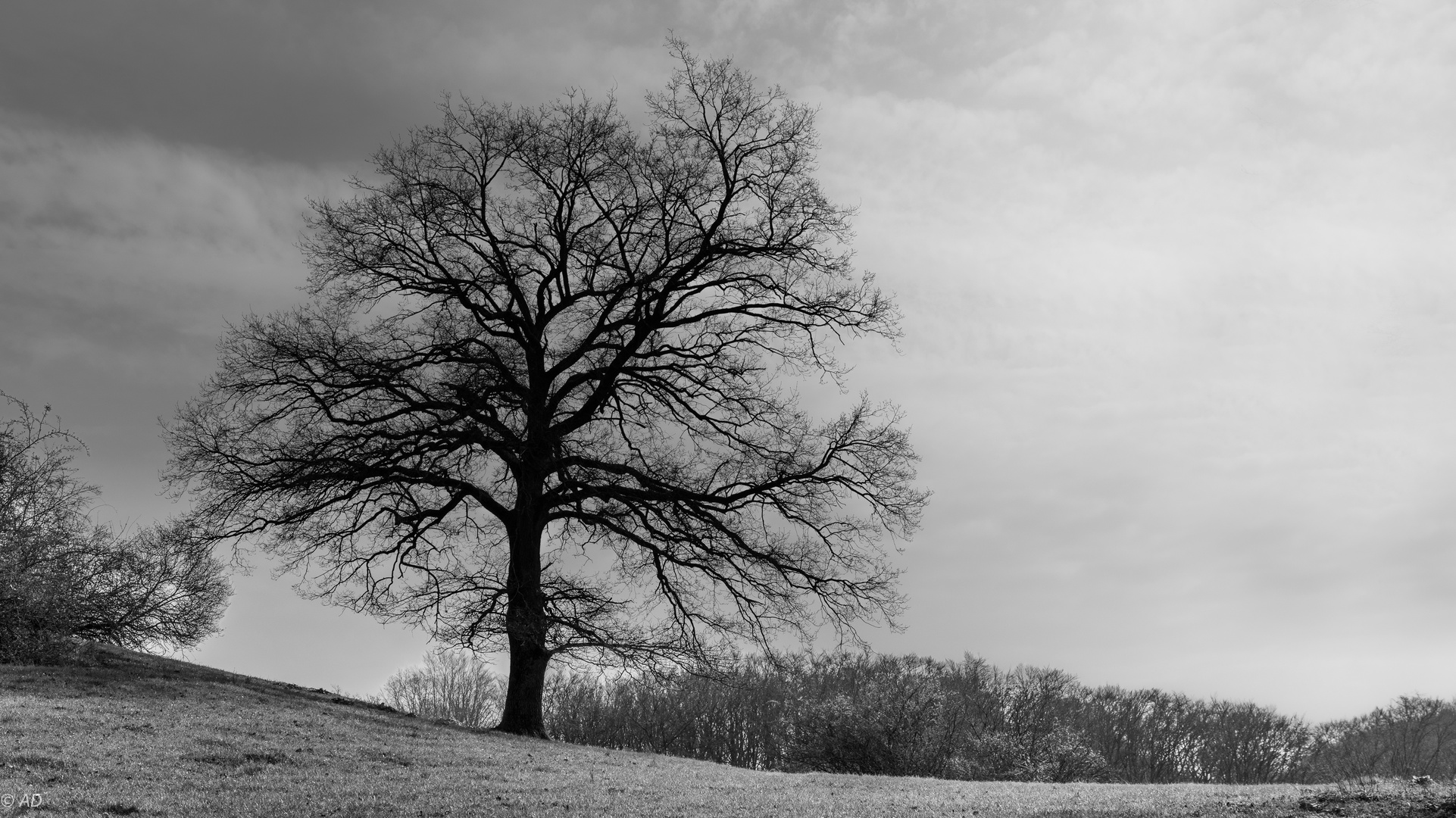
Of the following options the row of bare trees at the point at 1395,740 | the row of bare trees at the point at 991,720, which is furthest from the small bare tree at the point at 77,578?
the row of bare trees at the point at 1395,740

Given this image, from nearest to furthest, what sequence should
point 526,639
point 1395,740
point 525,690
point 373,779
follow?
1. point 373,779
2. point 526,639
3. point 525,690
4. point 1395,740

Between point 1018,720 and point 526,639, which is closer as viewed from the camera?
point 526,639

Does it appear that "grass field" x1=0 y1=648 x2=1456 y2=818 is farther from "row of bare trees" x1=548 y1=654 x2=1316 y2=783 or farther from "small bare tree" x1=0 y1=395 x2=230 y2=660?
"row of bare trees" x1=548 y1=654 x2=1316 y2=783

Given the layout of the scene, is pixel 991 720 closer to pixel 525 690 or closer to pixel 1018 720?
pixel 1018 720

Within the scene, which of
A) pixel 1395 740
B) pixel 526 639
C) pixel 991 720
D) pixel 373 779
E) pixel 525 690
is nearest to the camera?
pixel 373 779

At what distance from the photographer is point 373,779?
1595 centimetres

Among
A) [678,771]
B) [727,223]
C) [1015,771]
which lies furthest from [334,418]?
[1015,771]

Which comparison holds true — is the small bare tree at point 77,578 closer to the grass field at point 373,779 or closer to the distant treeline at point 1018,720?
the grass field at point 373,779

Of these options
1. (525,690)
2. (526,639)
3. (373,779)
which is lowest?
(373,779)

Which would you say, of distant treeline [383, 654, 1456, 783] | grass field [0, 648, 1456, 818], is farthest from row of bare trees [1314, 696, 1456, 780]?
grass field [0, 648, 1456, 818]

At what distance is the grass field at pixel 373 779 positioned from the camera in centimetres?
1348

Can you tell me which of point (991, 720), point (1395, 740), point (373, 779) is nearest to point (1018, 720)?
point (991, 720)

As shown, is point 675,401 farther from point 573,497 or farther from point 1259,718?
point 1259,718

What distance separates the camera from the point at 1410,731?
189ft
